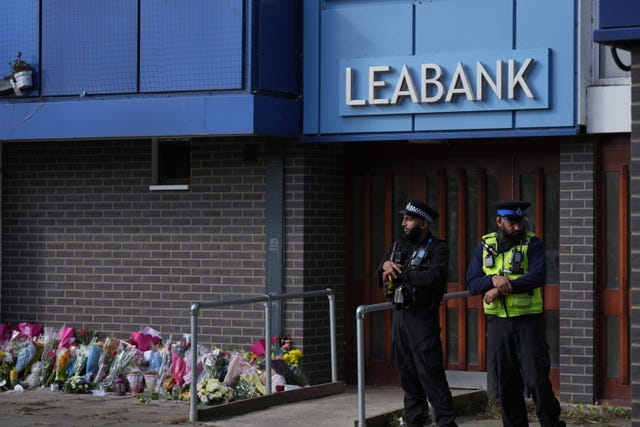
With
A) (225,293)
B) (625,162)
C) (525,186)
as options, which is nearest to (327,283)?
(225,293)

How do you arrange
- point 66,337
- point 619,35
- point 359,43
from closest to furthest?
point 619,35, point 359,43, point 66,337

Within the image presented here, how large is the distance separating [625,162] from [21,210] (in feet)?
21.1

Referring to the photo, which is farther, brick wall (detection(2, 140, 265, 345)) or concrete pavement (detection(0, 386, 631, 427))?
brick wall (detection(2, 140, 265, 345))

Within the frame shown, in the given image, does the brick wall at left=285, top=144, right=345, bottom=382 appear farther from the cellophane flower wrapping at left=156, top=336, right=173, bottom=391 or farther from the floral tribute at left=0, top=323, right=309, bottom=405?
the cellophane flower wrapping at left=156, top=336, right=173, bottom=391

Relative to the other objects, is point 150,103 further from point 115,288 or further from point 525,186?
point 525,186

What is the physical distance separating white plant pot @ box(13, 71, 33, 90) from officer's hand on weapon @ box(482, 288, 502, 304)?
5.65m

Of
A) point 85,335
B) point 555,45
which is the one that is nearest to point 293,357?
point 85,335

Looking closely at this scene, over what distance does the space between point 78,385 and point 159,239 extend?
Answer: 1.68 m

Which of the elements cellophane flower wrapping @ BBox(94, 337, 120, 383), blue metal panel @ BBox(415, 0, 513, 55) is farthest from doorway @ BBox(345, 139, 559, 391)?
cellophane flower wrapping @ BBox(94, 337, 120, 383)

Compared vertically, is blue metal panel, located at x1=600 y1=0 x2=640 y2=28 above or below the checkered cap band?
above

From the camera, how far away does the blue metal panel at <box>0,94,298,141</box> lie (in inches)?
488

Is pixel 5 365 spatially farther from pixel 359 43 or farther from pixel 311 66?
pixel 359 43

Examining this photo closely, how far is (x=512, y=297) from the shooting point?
9.76m

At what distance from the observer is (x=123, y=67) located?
12977mm
